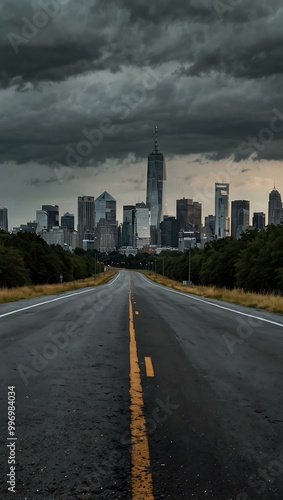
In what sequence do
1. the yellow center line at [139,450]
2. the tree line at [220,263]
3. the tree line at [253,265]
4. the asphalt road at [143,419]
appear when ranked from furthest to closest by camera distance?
the tree line at [220,263], the tree line at [253,265], the asphalt road at [143,419], the yellow center line at [139,450]

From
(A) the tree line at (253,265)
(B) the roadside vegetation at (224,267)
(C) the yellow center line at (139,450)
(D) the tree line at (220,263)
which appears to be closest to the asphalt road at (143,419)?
(C) the yellow center line at (139,450)

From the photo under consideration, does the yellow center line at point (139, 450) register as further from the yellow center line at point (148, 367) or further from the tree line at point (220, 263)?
the tree line at point (220, 263)

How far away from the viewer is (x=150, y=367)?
29.3ft

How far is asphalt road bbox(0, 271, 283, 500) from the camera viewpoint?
4.02 metres

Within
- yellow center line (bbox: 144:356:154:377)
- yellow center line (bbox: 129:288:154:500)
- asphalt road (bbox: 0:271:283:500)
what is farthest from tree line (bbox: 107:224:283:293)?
yellow center line (bbox: 129:288:154:500)

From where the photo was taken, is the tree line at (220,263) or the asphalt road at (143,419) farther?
the tree line at (220,263)

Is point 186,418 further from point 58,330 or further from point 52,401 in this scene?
point 58,330

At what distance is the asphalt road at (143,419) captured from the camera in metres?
4.02

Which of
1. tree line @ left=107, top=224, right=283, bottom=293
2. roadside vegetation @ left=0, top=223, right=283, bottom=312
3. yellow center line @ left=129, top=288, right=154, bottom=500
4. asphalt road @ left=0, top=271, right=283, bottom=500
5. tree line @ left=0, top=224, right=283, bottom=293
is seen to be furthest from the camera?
tree line @ left=0, top=224, right=283, bottom=293

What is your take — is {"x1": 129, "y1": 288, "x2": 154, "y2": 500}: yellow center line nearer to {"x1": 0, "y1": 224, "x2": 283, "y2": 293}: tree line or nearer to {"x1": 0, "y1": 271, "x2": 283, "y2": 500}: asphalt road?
{"x1": 0, "y1": 271, "x2": 283, "y2": 500}: asphalt road

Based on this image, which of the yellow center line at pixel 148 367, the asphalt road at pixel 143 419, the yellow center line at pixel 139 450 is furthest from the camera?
the yellow center line at pixel 148 367

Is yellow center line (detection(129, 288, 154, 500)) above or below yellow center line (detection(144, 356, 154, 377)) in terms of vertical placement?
above

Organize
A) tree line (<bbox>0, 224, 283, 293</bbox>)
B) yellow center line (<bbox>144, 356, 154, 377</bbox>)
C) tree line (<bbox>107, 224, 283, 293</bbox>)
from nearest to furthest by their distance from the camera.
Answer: yellow center line (<bbox>144, 356, 154, 377</bbox>)
tree line (<bbox>107, 224, 283, 293</bbox>)
tree line (<bbox>0, 224, 283, 293</bbox>)

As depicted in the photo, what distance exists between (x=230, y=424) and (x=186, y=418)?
20.4 inches
